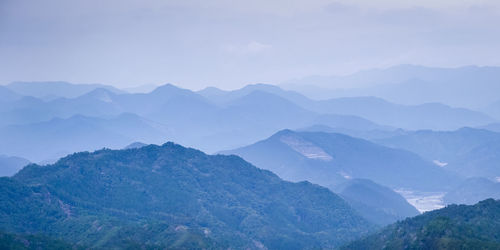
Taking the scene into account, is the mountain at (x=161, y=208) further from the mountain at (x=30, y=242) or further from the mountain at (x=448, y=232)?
the mountain at (x=448, y=232)

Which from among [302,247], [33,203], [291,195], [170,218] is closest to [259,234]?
[302,247]

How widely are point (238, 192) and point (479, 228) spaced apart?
84429 millimetres

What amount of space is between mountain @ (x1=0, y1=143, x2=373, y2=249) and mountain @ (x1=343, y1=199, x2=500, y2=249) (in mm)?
28920

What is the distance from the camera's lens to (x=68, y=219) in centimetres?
14912

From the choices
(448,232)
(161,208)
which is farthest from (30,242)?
(448,232)

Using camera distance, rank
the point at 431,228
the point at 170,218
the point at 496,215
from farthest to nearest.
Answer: the point at 170,218, the point at 496,215, the point at 431,228

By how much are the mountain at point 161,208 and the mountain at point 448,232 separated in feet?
94.9

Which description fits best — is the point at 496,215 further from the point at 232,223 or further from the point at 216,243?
the point at 232,223

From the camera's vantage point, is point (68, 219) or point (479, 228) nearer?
point (479, 228)

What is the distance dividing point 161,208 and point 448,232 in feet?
264

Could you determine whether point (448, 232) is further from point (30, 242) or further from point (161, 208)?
point (161, 208)

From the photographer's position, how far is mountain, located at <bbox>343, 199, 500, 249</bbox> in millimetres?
108250

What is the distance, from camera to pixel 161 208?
561 feet

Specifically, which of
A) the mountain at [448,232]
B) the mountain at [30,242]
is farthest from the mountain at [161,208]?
the mountain at [448,232]
